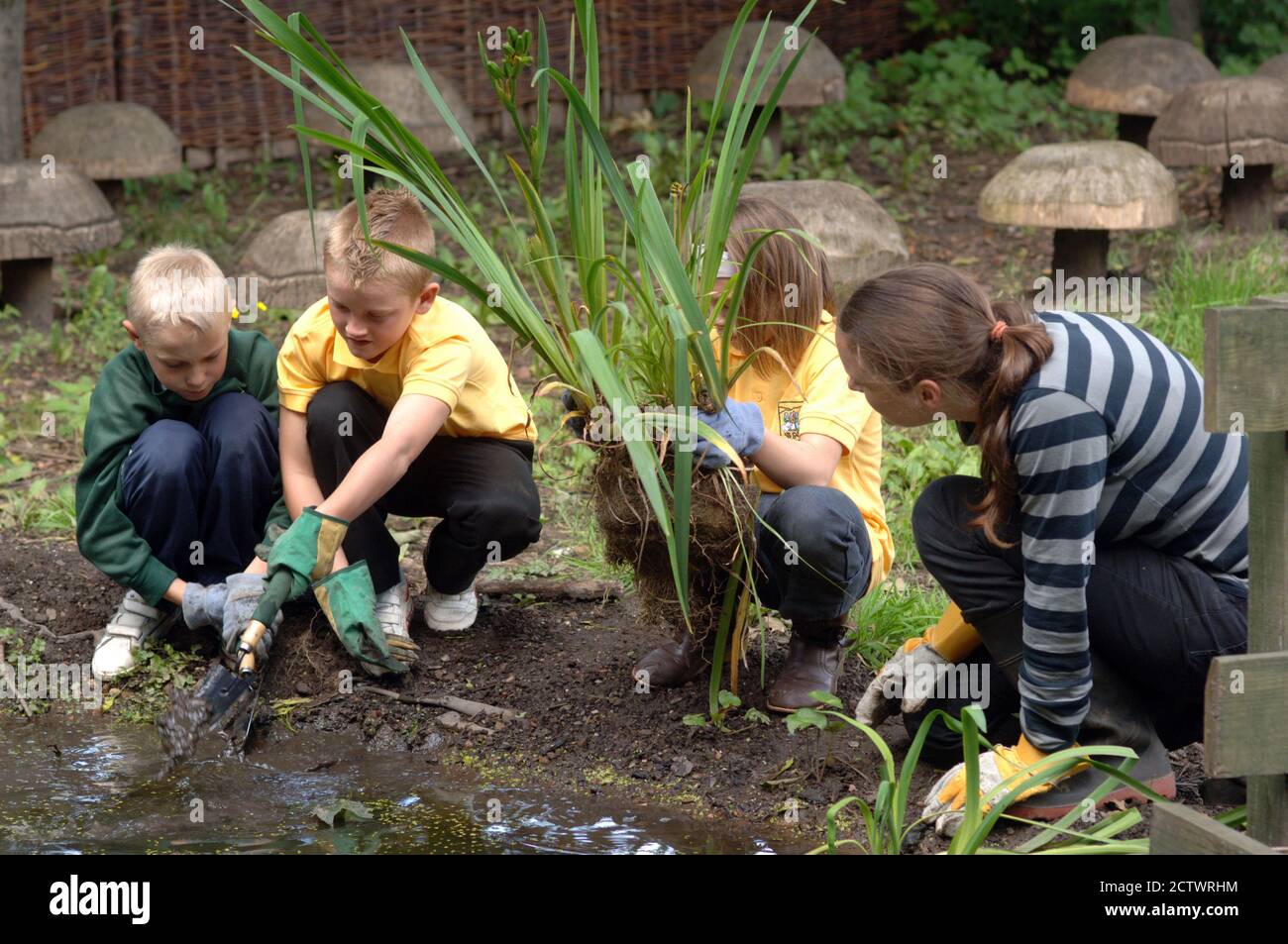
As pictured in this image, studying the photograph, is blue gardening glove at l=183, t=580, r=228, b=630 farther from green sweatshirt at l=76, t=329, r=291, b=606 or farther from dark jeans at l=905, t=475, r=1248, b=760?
dark jeans at l=905, t=475, r=1248, b=760

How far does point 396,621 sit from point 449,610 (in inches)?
7.2

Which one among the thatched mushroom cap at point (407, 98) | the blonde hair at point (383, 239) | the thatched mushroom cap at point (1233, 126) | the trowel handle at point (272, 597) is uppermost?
the thatched mushroom cap at point (407, 98)

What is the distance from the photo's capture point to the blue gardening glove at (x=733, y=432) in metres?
2.52

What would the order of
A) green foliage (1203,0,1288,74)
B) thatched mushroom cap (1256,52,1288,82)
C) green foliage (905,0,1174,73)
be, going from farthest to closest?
green foliage (905,0,1174,73)
green foliage (1203,0,1288,74)
thatched mushroom cap (1256,52,1288,82)

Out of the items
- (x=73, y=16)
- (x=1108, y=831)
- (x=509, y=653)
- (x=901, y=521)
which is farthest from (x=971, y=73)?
(x=1108, y=831)

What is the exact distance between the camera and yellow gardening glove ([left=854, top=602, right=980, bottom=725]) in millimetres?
2689

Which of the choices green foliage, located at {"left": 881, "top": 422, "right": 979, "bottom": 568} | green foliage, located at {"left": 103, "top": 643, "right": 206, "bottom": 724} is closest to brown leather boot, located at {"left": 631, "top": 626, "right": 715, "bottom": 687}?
green foliage, located at {"left": 103, "top": 643, "right": 206, "bottom": 724}

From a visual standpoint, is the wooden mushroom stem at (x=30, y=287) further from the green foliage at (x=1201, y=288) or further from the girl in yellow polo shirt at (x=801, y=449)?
the green foliage at (x=1201, y=288)

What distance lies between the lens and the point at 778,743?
279 centimetres

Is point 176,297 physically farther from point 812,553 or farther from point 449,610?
point 812,553

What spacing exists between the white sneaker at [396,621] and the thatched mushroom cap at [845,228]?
91.4 inches

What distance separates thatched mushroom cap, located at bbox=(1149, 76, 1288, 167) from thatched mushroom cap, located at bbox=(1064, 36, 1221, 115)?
0.63 metres

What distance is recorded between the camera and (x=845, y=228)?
16.8 feet

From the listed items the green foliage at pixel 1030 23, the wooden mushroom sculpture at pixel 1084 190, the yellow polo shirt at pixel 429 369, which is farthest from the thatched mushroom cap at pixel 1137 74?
the yellow polo shirt at pixel 429 369
